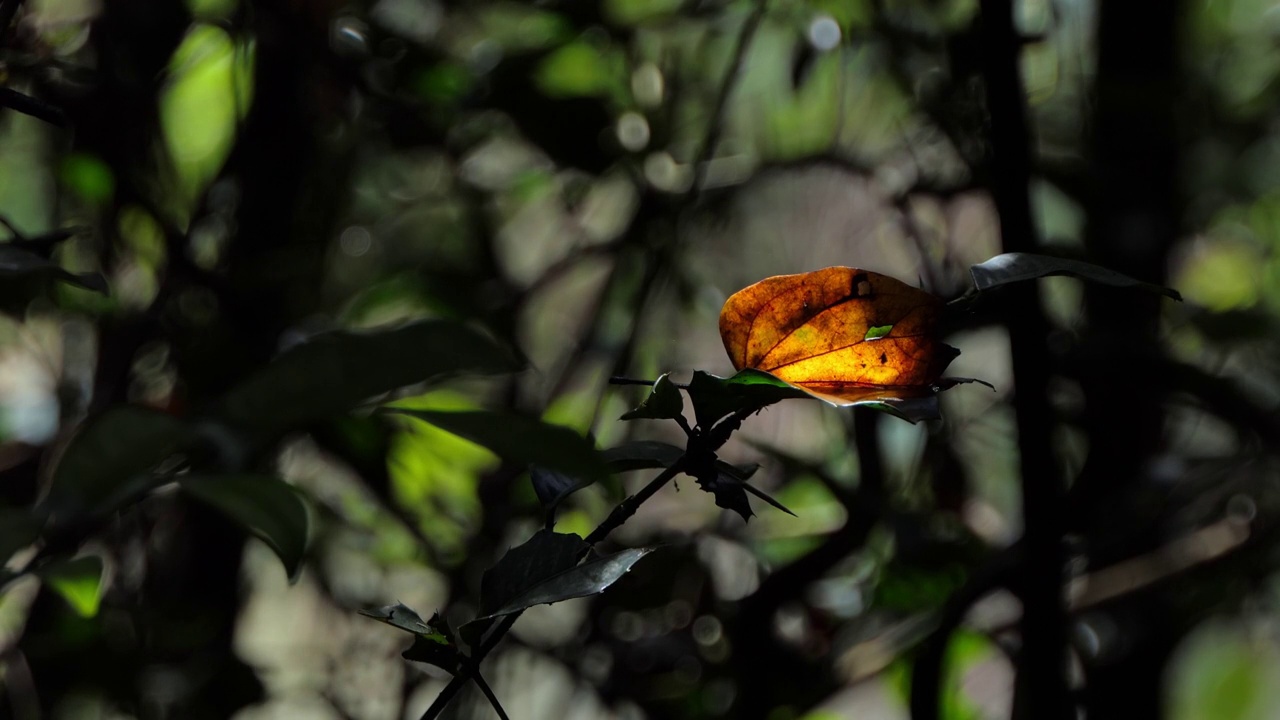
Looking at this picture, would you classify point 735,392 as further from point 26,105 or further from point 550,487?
point 26,105

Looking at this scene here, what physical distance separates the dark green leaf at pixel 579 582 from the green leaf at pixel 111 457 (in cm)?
9

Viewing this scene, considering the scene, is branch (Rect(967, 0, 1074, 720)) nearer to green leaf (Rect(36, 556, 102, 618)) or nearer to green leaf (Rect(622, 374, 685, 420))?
green leaf (Rect(622, 374, 685, 420))

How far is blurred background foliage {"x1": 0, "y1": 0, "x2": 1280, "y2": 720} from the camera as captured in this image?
30.0 inches

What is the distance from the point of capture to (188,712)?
768 mm

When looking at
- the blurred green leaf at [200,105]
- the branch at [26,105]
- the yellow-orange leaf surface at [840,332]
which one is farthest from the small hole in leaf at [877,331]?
the blurred green leaf at [200,105]

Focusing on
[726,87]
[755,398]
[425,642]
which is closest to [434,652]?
[425,642]

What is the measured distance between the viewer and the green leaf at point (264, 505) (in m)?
0.17

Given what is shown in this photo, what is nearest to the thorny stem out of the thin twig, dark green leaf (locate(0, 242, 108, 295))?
dark green leaf (locate(0, 242, 108, 295))

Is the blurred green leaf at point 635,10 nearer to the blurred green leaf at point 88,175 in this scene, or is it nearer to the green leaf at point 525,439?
the blurred green leaf at point 88,175

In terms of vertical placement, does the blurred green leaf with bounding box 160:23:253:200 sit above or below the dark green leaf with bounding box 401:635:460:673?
below

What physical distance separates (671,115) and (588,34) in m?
0.10

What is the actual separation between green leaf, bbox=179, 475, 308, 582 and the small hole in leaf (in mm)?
131

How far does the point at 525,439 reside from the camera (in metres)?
0.17

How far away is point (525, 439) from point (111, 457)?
0.06m
